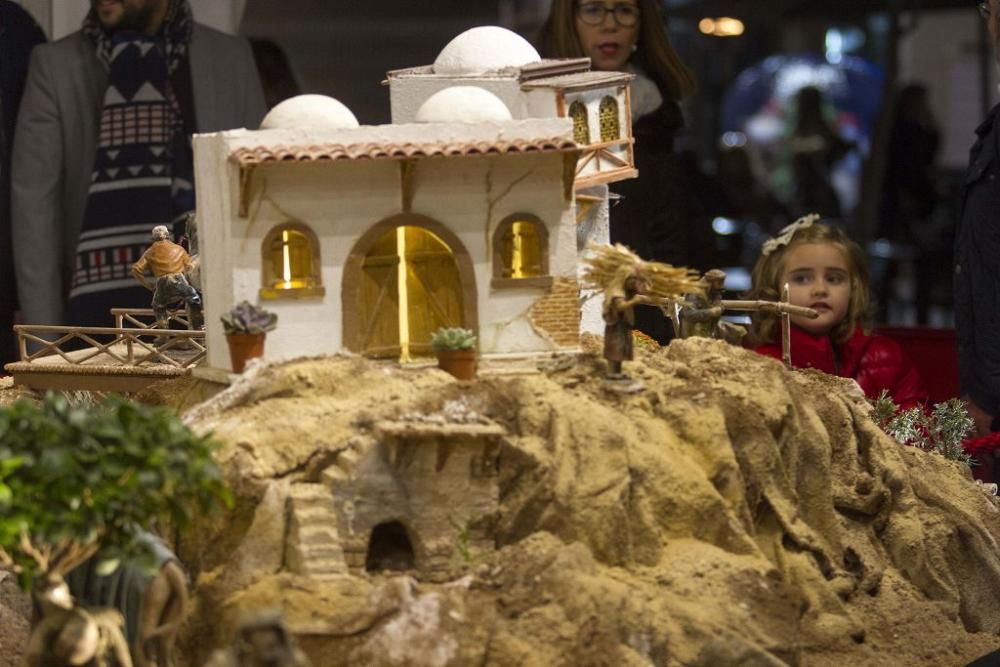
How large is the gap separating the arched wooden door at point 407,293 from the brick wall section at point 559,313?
47 centimetres

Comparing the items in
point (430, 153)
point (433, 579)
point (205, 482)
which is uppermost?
point (430, 153)

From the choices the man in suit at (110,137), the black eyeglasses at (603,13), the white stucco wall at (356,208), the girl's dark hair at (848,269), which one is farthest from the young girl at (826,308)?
the man in suit at (110,137)

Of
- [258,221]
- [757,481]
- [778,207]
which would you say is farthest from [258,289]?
[778,207]

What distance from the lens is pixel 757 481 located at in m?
13.2

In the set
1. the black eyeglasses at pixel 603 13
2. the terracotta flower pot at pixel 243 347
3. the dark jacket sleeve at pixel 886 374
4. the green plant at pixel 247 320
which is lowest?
the dark jacket sleeve at pixel 886 374

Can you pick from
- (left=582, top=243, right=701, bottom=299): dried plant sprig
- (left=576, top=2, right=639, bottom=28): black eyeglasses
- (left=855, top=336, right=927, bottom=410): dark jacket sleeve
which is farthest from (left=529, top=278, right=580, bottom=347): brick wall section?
(left=576, top=2, right=639, bottom=28): black eyeglasses

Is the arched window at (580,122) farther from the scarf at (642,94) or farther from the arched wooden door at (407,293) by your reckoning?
the scarf at (642,94)

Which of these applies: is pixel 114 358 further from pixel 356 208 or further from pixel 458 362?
pixel 458 362

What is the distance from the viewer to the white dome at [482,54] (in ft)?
46.8

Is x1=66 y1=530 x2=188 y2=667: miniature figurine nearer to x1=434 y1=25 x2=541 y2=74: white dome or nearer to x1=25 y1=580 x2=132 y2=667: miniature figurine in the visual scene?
x1=25 y1=580 x2=132 y2=667: miniature figurine

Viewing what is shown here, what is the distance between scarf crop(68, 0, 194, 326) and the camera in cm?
1642

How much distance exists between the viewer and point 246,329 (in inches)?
506

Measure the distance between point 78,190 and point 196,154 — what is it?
362cm

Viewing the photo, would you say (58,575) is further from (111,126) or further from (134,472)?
(111,126)
